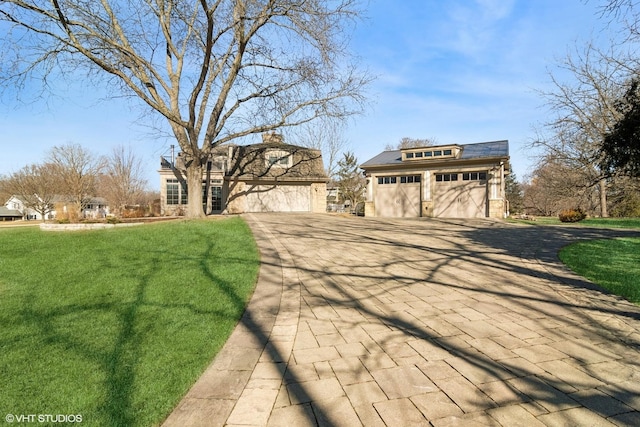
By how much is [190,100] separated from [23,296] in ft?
30.9

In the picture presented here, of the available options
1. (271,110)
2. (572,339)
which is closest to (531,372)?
(572,339)

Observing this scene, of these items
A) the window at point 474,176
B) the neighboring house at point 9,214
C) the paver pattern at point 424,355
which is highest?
the window at point 474,176

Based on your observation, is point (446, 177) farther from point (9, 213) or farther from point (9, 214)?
point (9, 213)

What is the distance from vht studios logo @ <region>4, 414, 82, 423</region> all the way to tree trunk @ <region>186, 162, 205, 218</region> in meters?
11.2

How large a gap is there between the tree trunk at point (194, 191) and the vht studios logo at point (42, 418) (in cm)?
1122

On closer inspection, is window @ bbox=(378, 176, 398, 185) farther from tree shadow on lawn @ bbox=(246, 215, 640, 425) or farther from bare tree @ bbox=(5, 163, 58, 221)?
bare tree @ bbox=(5, 163, 58, 221)

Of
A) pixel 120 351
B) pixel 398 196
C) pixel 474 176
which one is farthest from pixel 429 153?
pixel 120 351

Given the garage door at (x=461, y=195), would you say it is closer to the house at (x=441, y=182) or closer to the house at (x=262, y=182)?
the house at (x=441, y=182)

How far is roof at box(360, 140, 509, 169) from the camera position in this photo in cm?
1672

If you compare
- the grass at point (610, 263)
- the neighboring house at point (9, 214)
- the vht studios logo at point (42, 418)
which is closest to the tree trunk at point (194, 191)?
the vht studios logo at point (42, 418)

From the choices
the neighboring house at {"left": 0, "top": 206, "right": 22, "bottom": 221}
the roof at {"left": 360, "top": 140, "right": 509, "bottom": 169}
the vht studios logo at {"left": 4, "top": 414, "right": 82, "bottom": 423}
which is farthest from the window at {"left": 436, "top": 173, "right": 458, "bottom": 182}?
the neighboring house at {"left": 0, "top": 206, "right": 22, "bottom": 221}

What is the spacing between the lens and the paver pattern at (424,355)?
6.26 ft

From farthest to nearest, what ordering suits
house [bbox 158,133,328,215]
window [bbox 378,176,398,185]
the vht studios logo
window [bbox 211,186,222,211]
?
1. window [bbox 211,186,222,211]
2. house [bbox 158,133,328,215]
3. window [bbox 378,176,398,185]
4. the vht studios logo

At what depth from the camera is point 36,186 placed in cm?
3406
